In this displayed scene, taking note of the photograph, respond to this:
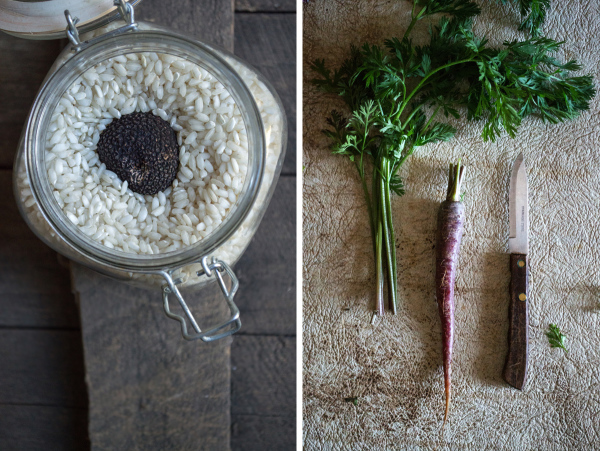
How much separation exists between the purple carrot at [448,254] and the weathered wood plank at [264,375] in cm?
31

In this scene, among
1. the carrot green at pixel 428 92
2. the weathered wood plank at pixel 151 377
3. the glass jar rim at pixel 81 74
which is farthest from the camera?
the carrot green at pixel 428 92

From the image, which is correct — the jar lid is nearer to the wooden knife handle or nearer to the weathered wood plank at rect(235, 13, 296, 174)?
the weathered wood plank at rect(235, 13, 296, 174)

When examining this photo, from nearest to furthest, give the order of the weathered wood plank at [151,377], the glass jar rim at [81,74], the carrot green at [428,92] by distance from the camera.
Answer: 1. the glass jar rim at [81,74]
2. the weathered wood plank at [151,377]
3. the carrot green at [428,92]

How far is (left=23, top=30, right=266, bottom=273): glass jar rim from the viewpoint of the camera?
403 millimetres

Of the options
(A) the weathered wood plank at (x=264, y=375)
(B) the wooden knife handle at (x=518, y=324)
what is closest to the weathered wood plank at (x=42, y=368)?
(A) the weathered wood plank at (x=264, y=375)

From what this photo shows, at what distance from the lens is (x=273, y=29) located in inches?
20.5

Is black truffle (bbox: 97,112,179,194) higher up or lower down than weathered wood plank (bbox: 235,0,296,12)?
lower down

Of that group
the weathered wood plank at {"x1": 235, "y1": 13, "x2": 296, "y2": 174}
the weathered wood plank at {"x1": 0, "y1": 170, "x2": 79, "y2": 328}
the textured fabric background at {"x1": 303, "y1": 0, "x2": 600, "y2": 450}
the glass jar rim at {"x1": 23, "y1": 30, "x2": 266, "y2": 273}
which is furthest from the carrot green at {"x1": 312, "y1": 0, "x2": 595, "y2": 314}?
the weathered wood plank at {"x1": 0, "y1": 170, "x2": 79, "y2": 328}

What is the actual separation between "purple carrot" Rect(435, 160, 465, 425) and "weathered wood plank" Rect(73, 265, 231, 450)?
1.29ft

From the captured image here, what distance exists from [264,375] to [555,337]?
0.53 metres

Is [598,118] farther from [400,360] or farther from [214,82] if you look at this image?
[214,82]

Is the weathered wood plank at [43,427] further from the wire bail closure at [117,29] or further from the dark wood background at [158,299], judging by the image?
the wire bail closure at [117,29]

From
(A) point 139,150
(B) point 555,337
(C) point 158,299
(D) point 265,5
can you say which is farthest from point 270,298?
(B) point 555,337

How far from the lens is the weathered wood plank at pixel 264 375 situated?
0.56 m
